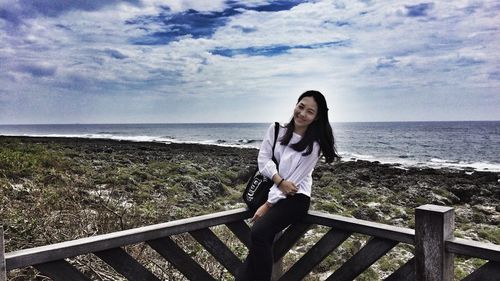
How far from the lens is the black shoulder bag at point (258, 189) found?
322cm

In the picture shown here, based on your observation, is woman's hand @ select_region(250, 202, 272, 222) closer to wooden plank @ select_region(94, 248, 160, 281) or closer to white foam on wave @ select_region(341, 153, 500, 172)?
wooden plank @ select_region(94, 248, 160, 281)

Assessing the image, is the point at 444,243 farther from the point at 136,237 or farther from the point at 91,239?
the point at 91,239

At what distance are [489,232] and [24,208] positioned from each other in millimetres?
11456

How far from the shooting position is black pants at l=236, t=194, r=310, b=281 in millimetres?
3002

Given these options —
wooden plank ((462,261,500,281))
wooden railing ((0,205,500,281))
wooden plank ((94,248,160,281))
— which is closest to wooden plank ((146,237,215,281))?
wooden railing ((0,205,500,281))

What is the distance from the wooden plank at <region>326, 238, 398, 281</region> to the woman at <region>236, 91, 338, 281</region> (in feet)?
1.66

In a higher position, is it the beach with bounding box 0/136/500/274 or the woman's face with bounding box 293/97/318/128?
the woman's face with bounding box 293/97/318/128

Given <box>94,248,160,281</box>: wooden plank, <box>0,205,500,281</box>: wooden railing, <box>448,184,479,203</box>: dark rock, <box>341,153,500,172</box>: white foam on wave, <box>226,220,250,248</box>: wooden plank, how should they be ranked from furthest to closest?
<box>341,153,500,172</box>: white foam on wave
<box>448,184,479,203</box>: dark rock
<box>226,220,250,248</box>: wooden plank
<box>94,248,160,281</box>: wooden plank
<box>0,205,500,281</box>: wooden railing

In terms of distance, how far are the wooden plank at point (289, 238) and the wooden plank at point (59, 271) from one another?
1.58 metres

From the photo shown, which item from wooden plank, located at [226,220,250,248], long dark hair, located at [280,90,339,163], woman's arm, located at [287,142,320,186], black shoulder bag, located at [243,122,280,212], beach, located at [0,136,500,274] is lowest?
beach, located at [0,136,500,274]

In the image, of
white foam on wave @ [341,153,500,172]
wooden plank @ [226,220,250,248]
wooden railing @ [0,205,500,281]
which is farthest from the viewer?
white foam on wave @ [341,153,500,172]

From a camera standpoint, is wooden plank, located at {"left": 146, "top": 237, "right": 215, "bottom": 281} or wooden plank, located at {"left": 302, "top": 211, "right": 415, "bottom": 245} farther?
wooden plank, located at {"left": 146, "top": 237, "right": 215, "bottom": 281}

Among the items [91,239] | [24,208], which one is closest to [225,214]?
[91,239]

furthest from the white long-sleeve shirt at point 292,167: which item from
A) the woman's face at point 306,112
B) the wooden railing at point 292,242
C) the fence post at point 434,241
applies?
the fence post at point 434,241
